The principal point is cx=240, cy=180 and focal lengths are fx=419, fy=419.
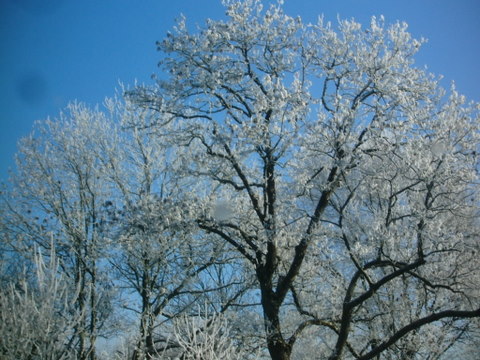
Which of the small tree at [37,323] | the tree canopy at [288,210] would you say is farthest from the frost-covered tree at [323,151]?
the small tree at [37,323]

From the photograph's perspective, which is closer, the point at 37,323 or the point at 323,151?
the point at 37,323

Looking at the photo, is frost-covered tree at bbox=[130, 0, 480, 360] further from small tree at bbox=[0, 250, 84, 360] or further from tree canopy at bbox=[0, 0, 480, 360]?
small tree at bbox=[0, 250, 84, 360]

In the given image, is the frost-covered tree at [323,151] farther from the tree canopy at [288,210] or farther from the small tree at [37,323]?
the small tree at [37,323]

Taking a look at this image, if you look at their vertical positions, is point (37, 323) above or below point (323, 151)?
below

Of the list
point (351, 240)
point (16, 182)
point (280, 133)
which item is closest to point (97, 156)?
point (16, 182)

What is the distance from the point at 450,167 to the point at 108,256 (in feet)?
29.6

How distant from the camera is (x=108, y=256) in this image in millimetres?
11844

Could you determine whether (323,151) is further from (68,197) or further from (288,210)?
(68,197)

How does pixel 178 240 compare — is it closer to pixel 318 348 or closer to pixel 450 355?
pixel 318 348

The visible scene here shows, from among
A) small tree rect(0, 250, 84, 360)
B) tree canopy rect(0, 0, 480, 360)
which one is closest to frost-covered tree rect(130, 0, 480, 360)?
tree canopy rect(0, 0, 480, 360)

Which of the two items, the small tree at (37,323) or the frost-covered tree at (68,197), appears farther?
the frost-covered tree at (68,197)

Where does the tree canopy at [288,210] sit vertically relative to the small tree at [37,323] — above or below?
above

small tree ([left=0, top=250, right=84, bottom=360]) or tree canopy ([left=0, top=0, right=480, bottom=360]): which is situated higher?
tree canopy ([left=0, top=0, right=480, bottom=360])

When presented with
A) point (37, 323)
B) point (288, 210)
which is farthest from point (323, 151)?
point (37, 323)
